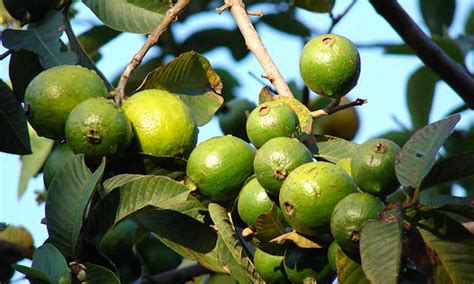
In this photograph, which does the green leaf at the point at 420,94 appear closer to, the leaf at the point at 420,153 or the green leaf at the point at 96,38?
the green leaf at the point at 96,38

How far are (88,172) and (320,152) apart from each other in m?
0.39

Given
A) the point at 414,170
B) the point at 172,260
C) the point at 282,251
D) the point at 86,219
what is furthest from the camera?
the point at 172,260

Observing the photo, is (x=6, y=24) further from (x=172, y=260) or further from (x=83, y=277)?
(x=83, y=277)

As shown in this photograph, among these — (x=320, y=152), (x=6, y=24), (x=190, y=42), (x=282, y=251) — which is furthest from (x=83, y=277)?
A: (x=190, y=42)

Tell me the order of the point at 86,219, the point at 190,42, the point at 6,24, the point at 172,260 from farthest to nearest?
the point at 190,42, the point at 172,260, the point at 6,24, the point at 86,219

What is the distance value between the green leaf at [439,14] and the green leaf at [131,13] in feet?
5.39

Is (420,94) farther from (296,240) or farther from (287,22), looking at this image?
(296,240)

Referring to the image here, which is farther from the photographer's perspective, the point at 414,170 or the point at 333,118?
the point at 333,118

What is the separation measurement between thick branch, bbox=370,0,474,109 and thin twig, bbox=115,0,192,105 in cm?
69

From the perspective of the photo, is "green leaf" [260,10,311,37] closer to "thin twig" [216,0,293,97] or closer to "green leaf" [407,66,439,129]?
"green leaf" [407,66,439,129]

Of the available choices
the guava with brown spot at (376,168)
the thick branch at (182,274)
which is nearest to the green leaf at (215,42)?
the thick branch at (182,274)

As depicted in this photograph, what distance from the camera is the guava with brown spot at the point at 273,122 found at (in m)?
1.43

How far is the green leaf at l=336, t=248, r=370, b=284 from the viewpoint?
129 cm

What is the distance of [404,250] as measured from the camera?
131cm
